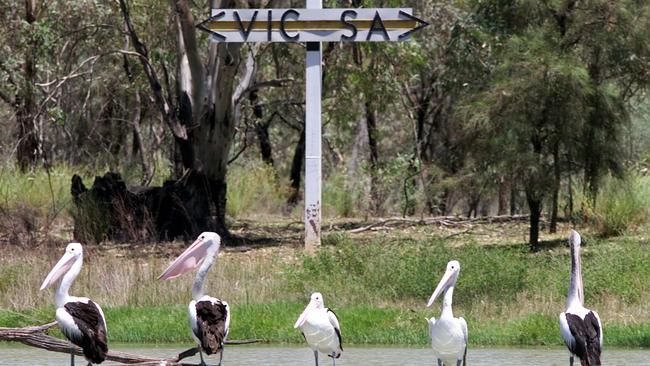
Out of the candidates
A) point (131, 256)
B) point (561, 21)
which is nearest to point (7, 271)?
point (131, 256)

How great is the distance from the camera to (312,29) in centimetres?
2075

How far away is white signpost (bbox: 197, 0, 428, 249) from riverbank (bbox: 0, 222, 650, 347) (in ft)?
9.98

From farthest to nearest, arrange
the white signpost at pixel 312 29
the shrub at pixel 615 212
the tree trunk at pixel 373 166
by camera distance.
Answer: the tree trunk at pixel 373 166 → the shrub at pixel 615 212 → the white signpost at pixel 312 29

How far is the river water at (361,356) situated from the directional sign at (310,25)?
7.55 m

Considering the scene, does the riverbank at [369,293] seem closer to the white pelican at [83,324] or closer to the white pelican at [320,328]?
the white pelican at [320,328]

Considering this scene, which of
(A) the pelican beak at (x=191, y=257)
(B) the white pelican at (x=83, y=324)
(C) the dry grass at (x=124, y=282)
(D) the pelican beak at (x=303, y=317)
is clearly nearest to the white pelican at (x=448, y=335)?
(D) the pelican beak at (x=303, y=317)

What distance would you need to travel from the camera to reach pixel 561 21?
20.4m

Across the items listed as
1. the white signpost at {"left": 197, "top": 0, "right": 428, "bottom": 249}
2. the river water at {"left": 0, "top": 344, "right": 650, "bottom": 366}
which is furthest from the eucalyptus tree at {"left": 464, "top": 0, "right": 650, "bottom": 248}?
the river water at {"left": 0, "top": 344, "right": 650, "bottom": 366}

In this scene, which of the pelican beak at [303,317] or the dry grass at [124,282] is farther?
the dry grass at [124,282]

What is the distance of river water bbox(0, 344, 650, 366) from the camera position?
41.7ft

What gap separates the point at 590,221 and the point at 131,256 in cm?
785

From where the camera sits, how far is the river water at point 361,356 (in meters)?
12.7

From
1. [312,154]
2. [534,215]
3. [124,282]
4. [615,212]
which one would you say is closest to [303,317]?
[124,282]

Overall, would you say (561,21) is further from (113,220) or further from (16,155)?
(16,155)
